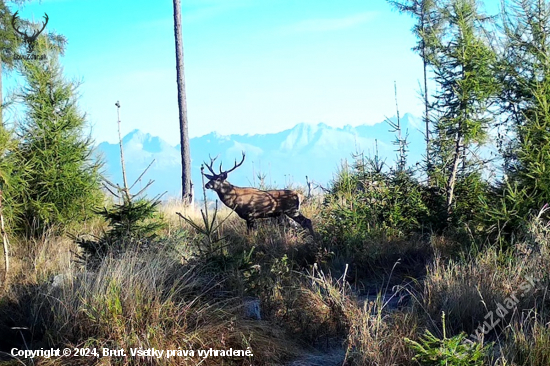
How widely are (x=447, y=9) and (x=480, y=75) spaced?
1437 millimetres

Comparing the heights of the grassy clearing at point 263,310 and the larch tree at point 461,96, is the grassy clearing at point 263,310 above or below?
below

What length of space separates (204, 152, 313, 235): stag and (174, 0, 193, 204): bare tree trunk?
654 centimetres

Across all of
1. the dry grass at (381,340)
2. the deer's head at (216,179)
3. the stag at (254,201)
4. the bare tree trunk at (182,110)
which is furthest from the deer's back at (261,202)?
the bare tree trunk at (182,110)

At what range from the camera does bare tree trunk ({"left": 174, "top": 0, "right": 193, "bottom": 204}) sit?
17.1 meters

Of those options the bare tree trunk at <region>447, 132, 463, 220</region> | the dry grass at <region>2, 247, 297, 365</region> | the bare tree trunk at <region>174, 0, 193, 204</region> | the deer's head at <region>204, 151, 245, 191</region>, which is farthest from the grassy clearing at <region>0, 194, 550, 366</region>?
the bare tree trunk at <region>174, 0, 193, 204</region>

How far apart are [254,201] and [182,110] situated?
294 inches

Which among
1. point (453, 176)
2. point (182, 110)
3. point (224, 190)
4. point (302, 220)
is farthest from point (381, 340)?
point (182, 110)

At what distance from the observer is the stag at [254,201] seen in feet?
34.4

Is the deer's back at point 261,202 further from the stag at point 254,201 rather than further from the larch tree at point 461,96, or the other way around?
the larch tree at point 461,96

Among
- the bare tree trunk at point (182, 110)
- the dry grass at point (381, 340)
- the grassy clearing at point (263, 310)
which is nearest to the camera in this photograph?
the dry grass at point (381, 340)

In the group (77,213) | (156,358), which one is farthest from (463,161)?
(77,213)

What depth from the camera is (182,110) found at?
17.1 m

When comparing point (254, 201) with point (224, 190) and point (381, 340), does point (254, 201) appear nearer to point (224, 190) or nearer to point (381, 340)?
point (224, 190)

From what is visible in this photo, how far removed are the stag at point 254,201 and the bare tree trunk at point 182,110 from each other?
6.54 meters
